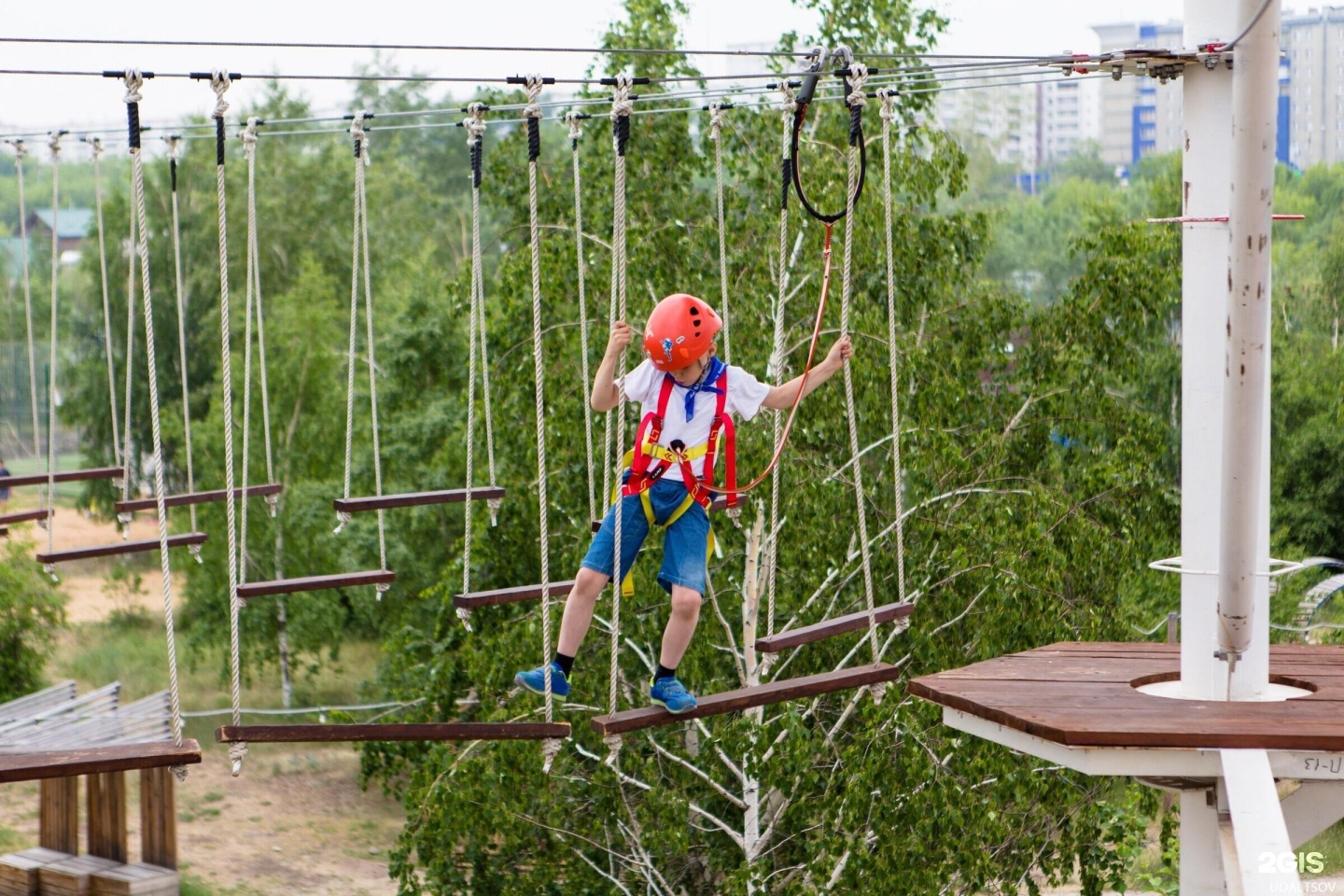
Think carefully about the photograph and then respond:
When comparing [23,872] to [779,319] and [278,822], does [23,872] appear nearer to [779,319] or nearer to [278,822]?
[278,822]

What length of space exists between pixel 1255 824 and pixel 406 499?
3831 mm

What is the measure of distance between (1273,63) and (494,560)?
7.06 metres

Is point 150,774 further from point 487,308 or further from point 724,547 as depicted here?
point 724,547

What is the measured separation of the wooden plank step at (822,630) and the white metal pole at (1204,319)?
1068 mm

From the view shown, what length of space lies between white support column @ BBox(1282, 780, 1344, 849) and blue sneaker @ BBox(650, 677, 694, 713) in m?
1.77

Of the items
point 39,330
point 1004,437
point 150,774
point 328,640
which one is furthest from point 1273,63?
point 39,330

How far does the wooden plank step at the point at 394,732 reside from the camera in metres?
4.60

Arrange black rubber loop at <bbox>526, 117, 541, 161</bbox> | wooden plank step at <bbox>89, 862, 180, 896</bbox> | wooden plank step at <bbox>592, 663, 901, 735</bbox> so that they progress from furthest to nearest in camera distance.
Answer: wooden plank step at <bbox>89, 862, 180, 896</bbox> → black rubber loop at <bbox>526, 117, 541, 161</bbox> → wooden plank step at <bbox>592, 663, 901, 735</bbox>

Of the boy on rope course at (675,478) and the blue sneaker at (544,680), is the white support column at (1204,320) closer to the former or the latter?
the boy on rope course at (675,478)

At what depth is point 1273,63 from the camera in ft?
13.9

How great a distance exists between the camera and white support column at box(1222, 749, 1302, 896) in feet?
12.9

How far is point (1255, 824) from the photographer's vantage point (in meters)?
4.02

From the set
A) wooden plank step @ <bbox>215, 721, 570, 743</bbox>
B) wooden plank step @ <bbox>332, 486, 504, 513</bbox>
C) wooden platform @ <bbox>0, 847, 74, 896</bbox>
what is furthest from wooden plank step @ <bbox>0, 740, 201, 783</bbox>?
wooden platform @ <bbox>0, 847, 74, 896</bbox>

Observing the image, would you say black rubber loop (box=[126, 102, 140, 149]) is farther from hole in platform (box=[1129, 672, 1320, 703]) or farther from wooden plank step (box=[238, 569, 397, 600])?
hole in platform (box=[1129, 672, 1320, 703])
